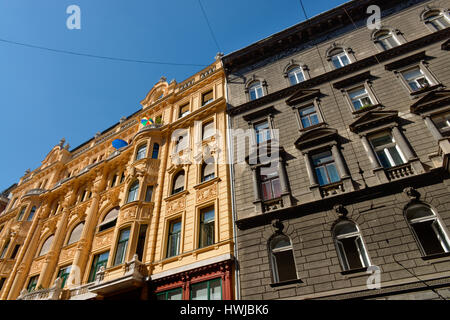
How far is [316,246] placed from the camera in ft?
36.8

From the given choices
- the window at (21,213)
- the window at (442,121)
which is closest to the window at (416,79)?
the window at (442,121)

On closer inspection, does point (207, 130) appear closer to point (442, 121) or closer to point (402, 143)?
point (402, 143)

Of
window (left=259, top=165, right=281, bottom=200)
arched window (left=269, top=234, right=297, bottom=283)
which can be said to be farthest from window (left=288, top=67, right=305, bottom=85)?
arched window (left=269, top=234, right=297, bottom=283)

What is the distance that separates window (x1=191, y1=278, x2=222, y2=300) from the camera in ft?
39.3

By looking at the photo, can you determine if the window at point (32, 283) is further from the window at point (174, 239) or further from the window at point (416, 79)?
the window at point (416, 79)

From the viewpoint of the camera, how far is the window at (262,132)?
1627cm

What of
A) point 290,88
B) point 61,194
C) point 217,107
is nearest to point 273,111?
point 290,88

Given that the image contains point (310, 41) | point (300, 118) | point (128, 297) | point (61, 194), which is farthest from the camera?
point (61, 194)

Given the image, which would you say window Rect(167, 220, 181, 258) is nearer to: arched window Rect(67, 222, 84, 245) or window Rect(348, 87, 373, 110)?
arched window Rect(67, 222, 84, 245)

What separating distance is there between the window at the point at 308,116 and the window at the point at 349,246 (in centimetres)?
618

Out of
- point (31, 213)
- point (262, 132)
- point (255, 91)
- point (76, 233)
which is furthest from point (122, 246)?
point (31, 213)

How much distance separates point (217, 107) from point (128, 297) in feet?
42.5

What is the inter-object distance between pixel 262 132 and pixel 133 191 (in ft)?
31.9

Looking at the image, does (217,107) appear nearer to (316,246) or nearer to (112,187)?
(112,187)
